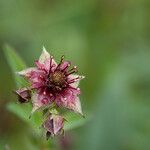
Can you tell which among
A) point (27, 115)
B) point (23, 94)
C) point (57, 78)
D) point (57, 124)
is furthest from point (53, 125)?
point (27, 115)

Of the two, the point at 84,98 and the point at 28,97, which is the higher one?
the point at 84,98

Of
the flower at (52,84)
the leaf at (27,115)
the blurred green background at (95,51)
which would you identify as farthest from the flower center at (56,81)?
the blurred green background at (95,51)

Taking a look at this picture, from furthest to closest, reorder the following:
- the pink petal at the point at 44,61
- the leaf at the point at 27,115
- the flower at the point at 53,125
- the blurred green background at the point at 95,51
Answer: the blurred green background at the point at 95,51, the leaf at the point at 27,115, the pink petal at the point at 44,61, the flower at the point at 53,125

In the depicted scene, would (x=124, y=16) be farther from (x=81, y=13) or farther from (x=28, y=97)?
Result: (x=28, y=97)

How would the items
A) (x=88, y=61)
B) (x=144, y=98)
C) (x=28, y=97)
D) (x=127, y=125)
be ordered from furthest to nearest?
(x=88, y=61) < (x=144, y=98) < (x=127, y=125) < (x=28, y=97)

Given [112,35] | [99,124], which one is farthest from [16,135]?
[112,35]

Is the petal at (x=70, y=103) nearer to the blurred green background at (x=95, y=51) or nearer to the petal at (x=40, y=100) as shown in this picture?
the petal at (x=40, y=100)

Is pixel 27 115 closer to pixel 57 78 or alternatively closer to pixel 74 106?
pixel 57 78
